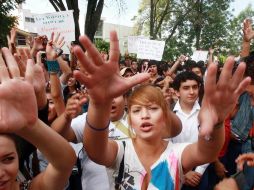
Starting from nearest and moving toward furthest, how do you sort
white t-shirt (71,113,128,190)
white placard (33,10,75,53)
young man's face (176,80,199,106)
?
1. white t-shirt (71,113,128,190)
2. young man's face (176,80,199,106)
3. white placard (33,10,75,53)

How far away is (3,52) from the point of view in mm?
1805

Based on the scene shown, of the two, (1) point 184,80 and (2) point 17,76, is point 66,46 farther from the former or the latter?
(2) point 17,76

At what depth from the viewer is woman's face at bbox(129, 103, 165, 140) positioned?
2.34 m

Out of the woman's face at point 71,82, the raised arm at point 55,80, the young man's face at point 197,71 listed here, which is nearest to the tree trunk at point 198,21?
the young man's face at point 197,71

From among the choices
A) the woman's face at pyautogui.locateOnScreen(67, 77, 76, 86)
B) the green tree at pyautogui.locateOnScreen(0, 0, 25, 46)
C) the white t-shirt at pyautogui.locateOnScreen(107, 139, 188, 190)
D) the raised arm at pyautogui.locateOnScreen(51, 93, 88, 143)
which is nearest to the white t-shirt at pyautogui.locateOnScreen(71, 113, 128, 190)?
the raised arm at pyautogui.locateOnScreen(51, 93, 88, 143)

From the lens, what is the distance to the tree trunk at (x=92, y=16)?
41.1ft

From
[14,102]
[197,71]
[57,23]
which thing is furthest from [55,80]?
[197,71]

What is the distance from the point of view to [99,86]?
1892mm

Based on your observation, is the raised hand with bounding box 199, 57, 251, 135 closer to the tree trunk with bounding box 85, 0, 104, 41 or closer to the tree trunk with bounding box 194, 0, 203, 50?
the tree trunk with bounding box 85, 0, 104, 41

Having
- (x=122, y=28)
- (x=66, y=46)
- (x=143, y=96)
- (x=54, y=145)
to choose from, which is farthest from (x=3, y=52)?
(x=122, y=28)

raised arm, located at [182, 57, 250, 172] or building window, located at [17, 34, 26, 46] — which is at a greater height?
raised arm, located at [182, 57, 250, 172]

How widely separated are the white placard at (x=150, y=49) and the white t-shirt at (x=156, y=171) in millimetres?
6951

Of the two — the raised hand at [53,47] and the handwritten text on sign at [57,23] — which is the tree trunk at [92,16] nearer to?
the handwritten text on sign at [57,23]

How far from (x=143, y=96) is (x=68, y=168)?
730mm
